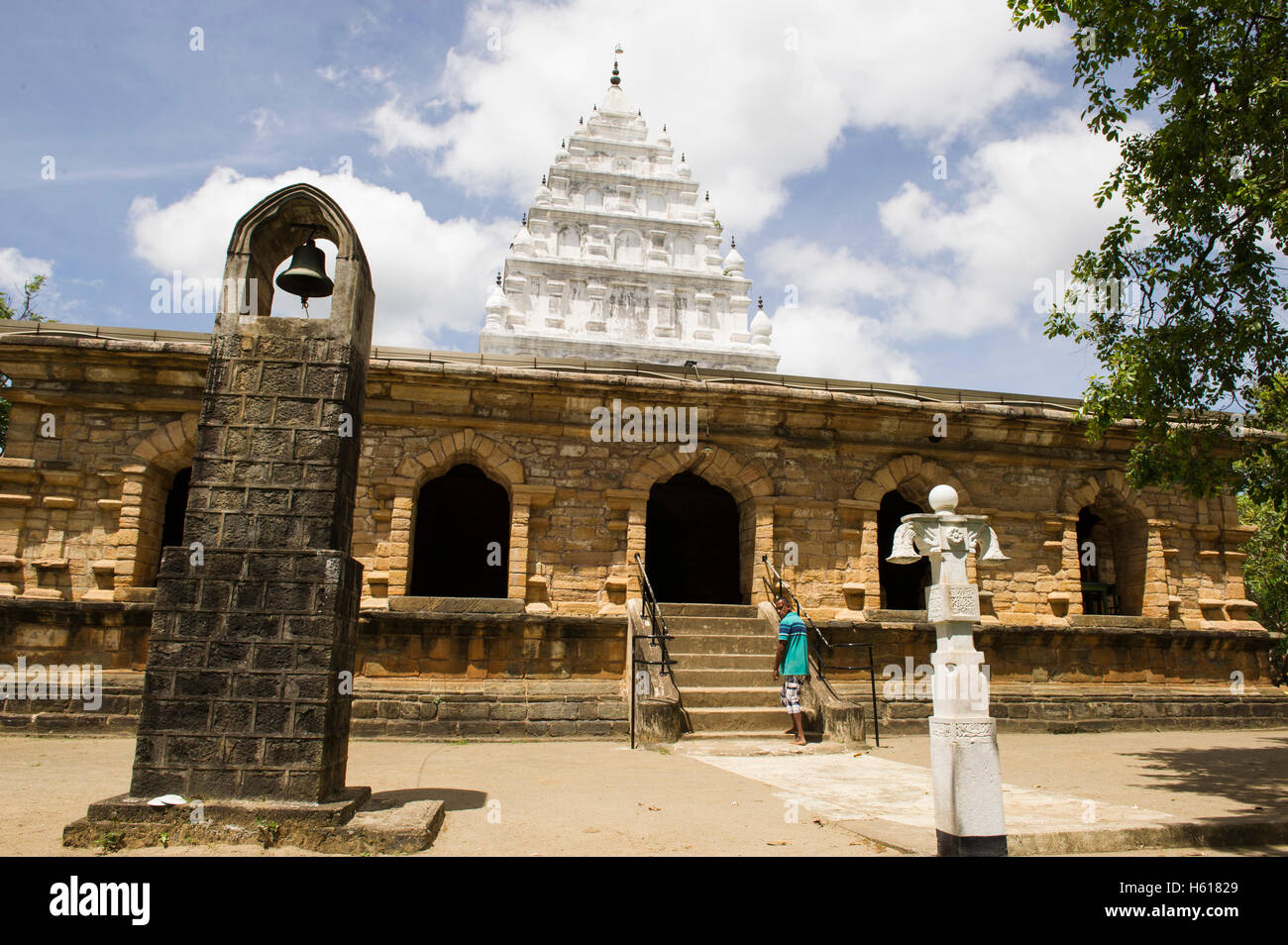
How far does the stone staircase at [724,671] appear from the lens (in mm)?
9875

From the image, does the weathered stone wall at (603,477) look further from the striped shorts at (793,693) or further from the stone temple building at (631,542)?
the striped shorts at (793,693)

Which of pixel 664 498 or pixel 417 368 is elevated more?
pixel 417 368

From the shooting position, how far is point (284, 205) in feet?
19.9

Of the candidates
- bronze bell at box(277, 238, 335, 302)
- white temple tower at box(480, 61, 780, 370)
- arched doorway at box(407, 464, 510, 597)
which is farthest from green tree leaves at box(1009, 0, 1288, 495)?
white temple tower at box(480, 61, 780, 370)

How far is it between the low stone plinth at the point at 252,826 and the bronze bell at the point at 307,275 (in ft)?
11.5

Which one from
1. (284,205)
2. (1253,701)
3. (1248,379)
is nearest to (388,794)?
(284,205)

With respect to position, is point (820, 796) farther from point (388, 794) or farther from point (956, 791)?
point (388, 794)

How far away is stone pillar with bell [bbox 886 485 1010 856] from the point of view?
4.57 meters

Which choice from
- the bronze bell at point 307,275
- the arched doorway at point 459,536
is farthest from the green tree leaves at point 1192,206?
the arched doorway at point 459,536

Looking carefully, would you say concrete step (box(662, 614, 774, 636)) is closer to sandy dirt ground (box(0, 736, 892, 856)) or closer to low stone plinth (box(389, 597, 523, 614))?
low stone plinth (box(389, 597, 523, 614))

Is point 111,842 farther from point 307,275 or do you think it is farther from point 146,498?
point 146,498

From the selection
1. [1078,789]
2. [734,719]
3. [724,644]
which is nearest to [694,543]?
[724,644]

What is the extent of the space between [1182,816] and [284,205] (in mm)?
7812
